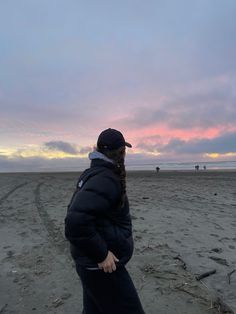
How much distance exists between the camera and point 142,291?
5.36 meters

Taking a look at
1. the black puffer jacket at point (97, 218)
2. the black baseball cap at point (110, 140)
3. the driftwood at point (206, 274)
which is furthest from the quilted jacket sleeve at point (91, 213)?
the driftwood at point (206, 274)

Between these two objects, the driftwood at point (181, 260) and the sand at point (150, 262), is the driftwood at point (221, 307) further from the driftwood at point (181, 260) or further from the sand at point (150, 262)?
the driftwood at point (181, 260)

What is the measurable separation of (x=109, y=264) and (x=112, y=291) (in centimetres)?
30

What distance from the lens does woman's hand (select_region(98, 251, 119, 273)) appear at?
3.12 metres

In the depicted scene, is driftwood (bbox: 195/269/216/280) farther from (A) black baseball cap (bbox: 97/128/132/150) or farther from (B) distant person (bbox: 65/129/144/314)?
(A) black baseball cap (bbox: 97/128/132/150)

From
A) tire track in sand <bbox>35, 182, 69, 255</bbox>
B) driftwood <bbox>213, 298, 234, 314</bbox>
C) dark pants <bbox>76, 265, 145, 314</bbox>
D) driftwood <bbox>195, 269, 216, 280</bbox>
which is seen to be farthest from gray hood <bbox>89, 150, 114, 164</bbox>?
tire track in sand <bbox>35, 182, 69, 255</bbox>

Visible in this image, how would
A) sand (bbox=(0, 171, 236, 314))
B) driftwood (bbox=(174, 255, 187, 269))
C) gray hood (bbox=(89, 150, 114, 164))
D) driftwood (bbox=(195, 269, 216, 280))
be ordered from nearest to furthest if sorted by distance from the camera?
gray hood (bbox=(89, 150, 114, 164))
sand (bbox=(0, 171, 236, 314))
driftwood (bbox=(195, 269, 216, 280))
driftwood (bbox=(174, 255, 187, 269))

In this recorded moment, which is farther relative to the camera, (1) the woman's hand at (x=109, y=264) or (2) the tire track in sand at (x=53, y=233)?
(2) the tire track in sand at (x=53, y=233)

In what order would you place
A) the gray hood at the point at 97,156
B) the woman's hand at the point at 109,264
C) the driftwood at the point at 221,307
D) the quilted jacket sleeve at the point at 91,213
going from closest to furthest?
the quilted jacket sleeve at the point at 91,213, the woman's hand at the point at 109,264, the gray hood at the point at 97,156, the driftwood at the point at 221,307

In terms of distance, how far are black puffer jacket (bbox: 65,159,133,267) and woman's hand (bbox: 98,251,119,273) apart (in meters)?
0.04

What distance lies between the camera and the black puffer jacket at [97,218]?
3002 millimetres

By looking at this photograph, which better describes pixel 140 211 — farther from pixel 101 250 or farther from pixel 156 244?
pixel 101 250

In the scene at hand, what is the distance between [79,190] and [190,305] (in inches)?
106

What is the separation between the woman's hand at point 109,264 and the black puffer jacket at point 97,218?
0.04 m
